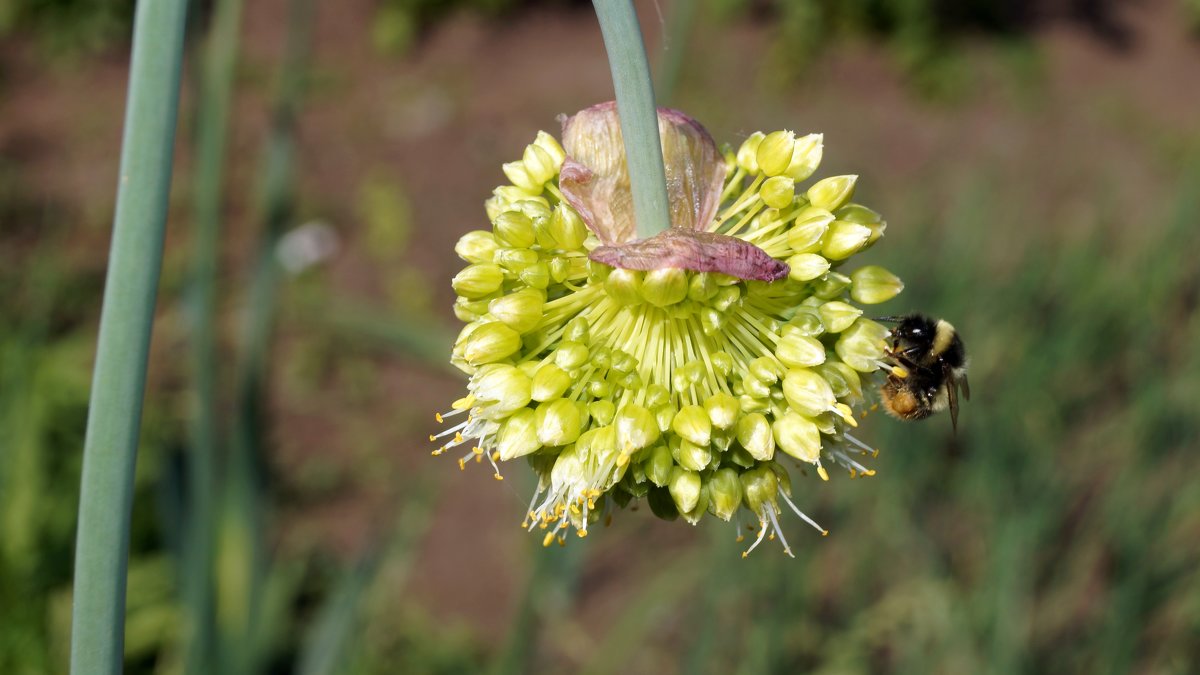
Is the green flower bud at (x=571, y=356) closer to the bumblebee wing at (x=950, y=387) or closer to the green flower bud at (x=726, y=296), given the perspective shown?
the green flower bud at (x=726, y=296)

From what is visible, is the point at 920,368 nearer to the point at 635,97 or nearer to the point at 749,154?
the point at 749,154

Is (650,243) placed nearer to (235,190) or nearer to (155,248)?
(155,248)

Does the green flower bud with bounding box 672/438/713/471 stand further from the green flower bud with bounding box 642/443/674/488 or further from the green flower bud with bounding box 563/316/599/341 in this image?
the green flower bud with bounding box 563/316/599/341

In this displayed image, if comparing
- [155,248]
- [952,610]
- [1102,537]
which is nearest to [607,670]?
[952,610]

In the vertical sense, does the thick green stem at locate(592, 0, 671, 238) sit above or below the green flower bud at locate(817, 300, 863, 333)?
above

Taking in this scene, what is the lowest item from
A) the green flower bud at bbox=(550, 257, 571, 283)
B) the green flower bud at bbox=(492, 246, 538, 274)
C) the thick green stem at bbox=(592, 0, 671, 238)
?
the green flower bud at bbox=(550, 257, 571, 283)

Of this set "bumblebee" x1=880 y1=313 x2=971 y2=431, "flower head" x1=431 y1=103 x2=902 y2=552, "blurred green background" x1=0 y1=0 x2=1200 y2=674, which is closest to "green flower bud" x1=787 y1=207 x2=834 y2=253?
"flower head" x1=431 y1=103 x2=902 y2=552
